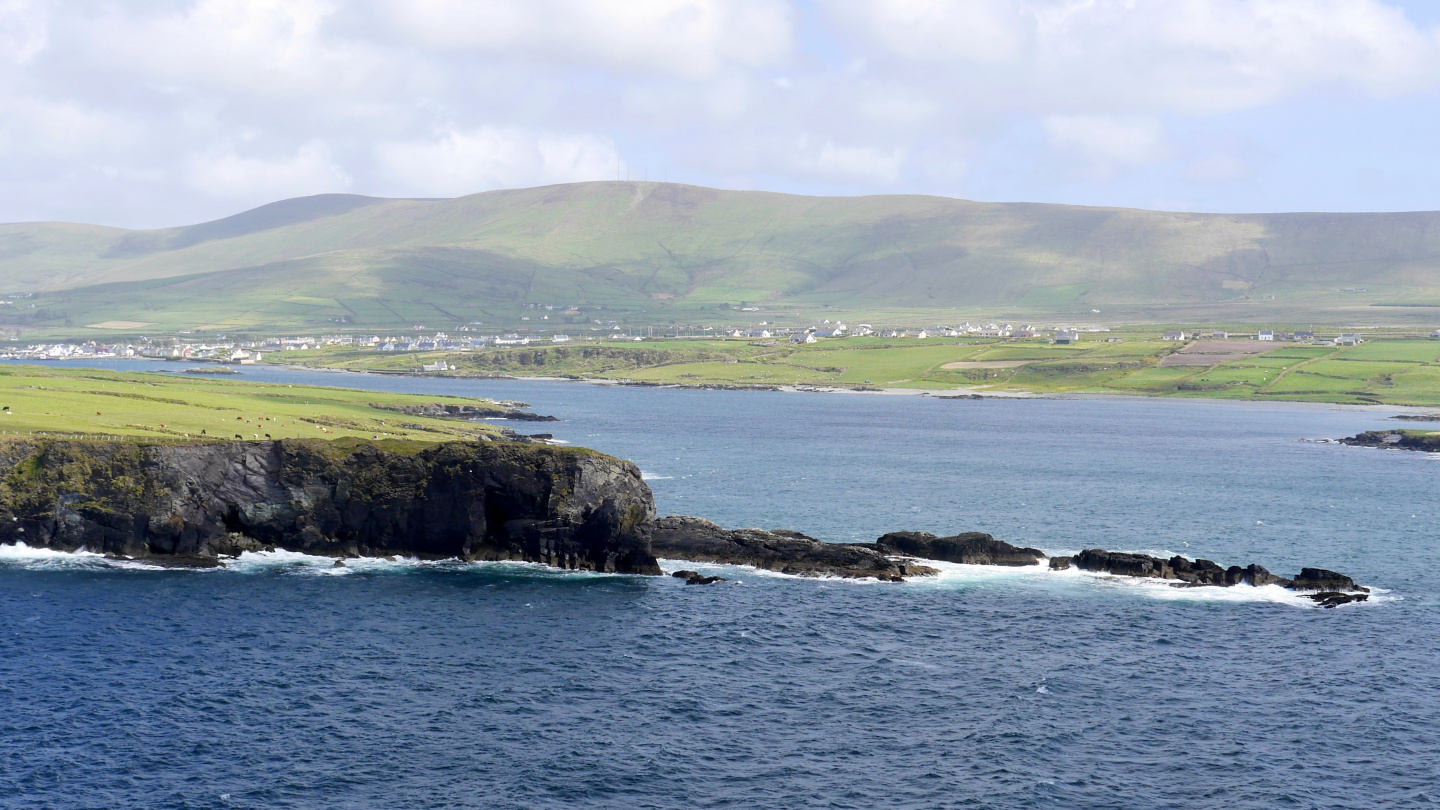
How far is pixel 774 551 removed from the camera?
76375 millimetres

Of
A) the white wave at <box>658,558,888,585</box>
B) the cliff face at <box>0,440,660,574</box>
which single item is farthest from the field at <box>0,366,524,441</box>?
the white wave at <box>658,558,888,585</box>

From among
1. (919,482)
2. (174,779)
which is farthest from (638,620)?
(919,482)

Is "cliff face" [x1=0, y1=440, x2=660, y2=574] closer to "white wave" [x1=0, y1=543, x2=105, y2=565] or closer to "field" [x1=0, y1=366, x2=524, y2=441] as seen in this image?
"white wave" [x1=0, y1=543, x2=105, y2=565]

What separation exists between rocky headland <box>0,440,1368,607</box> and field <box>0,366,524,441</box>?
6.54m

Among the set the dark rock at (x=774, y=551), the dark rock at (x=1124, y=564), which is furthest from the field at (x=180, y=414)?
the dark rock at (x=1124, y=564)

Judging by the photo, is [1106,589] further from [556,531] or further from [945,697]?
[556,531]

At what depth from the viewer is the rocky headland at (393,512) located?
2844 inches

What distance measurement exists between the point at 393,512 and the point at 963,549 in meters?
36.7

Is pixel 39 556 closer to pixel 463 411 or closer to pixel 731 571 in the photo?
pixel 731 571

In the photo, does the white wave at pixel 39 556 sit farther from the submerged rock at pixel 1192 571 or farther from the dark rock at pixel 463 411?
the dark rock at pixel 463 411

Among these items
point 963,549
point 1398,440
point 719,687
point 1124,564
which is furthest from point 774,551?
point 1398,440

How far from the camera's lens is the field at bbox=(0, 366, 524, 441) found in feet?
281

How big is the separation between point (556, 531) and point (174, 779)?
116 feet

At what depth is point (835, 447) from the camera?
14575 centimetres
